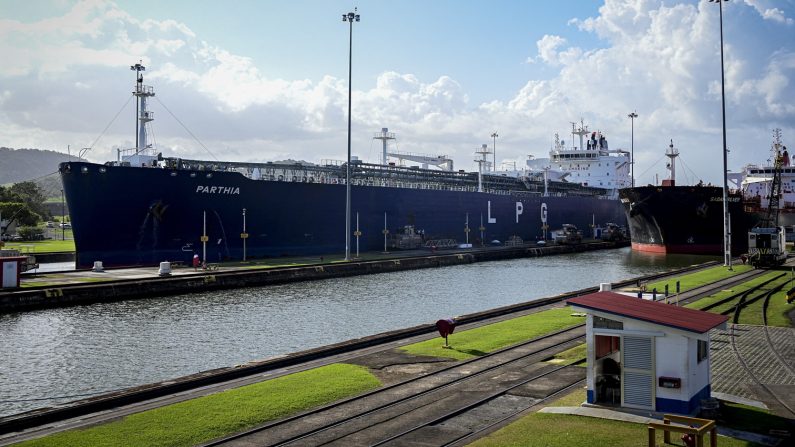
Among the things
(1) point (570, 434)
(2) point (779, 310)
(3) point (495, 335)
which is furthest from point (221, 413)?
(2) point (779, 310)

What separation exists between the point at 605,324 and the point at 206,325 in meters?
14.2

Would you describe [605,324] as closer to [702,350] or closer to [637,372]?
[637,372]

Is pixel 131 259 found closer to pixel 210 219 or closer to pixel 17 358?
pixel 210 219

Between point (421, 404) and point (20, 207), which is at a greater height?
point (20, 207)

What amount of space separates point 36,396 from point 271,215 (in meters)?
26.2

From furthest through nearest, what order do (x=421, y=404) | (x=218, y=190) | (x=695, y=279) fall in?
(x=218, y=190), (x=695, y=279), (x=421, y=404)

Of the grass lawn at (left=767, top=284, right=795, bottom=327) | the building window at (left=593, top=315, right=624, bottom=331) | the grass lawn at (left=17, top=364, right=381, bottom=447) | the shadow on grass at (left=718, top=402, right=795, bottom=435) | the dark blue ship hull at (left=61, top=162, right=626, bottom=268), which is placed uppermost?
the dark blue ship hull at (left=61, top=162, right=626, bottom=268)

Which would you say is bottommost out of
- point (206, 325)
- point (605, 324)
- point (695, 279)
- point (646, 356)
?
point (206, 325)

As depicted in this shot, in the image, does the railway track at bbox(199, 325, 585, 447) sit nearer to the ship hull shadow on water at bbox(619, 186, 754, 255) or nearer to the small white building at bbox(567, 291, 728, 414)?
the small white building at bbox(567, 291, 728, 414)

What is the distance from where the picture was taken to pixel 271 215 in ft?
128

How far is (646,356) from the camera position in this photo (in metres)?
10.0

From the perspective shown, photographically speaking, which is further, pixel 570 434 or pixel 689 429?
pixel 570 434

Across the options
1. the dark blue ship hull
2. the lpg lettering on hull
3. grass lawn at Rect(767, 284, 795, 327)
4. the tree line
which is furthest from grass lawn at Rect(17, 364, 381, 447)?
the tree line

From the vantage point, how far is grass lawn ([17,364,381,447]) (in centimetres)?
919
